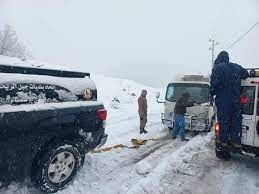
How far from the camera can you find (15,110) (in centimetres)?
429

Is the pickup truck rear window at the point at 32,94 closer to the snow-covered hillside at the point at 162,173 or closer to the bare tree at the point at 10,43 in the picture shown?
the snow-covered hillside at the point at 162,173

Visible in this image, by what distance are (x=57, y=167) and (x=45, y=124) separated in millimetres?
757

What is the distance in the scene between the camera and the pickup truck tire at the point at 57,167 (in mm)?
4719

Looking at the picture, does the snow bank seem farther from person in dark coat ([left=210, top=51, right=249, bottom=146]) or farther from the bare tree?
the bare tree

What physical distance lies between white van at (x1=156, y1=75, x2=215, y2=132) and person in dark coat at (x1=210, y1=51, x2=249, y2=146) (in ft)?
11.7

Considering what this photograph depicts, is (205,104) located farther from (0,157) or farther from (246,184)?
(0,157)

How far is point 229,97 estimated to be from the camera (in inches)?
279

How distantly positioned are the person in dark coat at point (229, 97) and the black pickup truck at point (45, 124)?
2.97 meters

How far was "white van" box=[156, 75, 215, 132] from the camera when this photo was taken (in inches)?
429

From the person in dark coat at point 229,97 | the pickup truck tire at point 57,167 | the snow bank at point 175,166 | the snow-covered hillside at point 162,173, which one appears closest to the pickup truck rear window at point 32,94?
the pickup truck tire at point 57,167

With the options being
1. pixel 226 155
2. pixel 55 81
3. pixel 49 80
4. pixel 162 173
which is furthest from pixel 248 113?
pixel 49 80

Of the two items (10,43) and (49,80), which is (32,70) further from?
(10,43)

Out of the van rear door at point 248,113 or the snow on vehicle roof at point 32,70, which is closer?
the snow on vehicle roof at point 32,70

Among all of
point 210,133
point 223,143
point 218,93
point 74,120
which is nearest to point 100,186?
point 74,120
